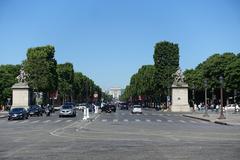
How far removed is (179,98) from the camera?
97.1 metres

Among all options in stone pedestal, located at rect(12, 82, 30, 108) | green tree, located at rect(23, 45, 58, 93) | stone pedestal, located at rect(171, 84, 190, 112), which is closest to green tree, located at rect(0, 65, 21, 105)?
green tree, located at rect(23, 45, 58, 93)

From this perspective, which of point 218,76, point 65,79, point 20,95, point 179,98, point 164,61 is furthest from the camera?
point 65,79

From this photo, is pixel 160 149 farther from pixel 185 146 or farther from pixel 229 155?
pixel 229 155

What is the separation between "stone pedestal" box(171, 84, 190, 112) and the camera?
9619 cm

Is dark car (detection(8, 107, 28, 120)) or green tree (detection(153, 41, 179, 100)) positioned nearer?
dark car (detection(8, 107, 28, 120))

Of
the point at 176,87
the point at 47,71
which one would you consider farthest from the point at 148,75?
the point at 176,87

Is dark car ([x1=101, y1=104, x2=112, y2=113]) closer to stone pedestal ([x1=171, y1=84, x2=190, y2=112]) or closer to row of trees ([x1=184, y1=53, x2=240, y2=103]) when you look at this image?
stone pedestal ([x1=171, y1=84, x2=190, y2=112])

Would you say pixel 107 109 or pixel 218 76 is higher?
pixel 218 76

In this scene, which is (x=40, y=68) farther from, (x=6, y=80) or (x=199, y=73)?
(x=199, y=73)

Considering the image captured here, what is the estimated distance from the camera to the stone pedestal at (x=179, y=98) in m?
96.2

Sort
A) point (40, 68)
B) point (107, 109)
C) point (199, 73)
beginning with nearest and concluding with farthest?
point (107, 109) → point (40, 68) → point (199, 73)

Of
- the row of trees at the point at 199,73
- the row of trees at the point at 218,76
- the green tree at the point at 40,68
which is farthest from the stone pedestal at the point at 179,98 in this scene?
the green tree at the point at 40,68

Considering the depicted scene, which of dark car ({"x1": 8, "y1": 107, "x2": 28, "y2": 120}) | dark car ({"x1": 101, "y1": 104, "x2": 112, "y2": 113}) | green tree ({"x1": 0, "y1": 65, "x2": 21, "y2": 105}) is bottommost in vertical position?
dark car ({"x1": 8, "y1": 107, "x2": 28, "y2": 120})

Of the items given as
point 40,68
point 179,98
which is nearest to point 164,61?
point 179,98
